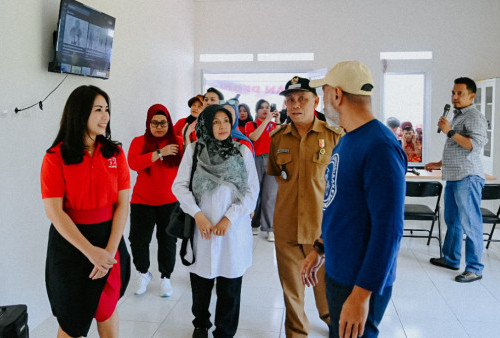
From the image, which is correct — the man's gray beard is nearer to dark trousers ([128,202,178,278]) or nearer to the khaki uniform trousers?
the khaki uniform trousers

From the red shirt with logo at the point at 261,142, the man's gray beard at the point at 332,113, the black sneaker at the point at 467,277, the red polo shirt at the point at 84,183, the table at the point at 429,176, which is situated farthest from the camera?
the red shirt with logo at the point at 261,142

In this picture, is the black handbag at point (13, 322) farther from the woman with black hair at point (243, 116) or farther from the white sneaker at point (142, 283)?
the woman with black hair at point (243, 116)

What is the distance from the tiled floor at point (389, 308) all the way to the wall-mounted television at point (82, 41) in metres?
1.82

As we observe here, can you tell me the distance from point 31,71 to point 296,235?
2015 mm

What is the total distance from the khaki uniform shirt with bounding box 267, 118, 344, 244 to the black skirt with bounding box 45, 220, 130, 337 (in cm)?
119

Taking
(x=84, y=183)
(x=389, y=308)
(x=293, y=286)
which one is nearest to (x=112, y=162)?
(x=84, y=183)

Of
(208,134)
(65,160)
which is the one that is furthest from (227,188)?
(65,160)

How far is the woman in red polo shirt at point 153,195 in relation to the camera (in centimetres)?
360

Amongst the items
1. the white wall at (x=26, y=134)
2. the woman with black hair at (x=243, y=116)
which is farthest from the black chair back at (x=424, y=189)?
the white wall at (x=26, y=134)

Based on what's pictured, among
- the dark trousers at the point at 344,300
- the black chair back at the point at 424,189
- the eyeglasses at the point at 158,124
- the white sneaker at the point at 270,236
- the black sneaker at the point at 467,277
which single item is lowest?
the black sneaker at the point at 467,277

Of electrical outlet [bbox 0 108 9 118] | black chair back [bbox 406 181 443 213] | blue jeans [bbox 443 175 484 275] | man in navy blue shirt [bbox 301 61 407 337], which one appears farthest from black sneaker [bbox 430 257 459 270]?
electrical outlet [bbox 0 108 9 118]

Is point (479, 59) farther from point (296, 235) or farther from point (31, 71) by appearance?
point (31, 71)

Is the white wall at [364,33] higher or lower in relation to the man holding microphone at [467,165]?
higher

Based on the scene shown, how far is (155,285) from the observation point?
386 cm
